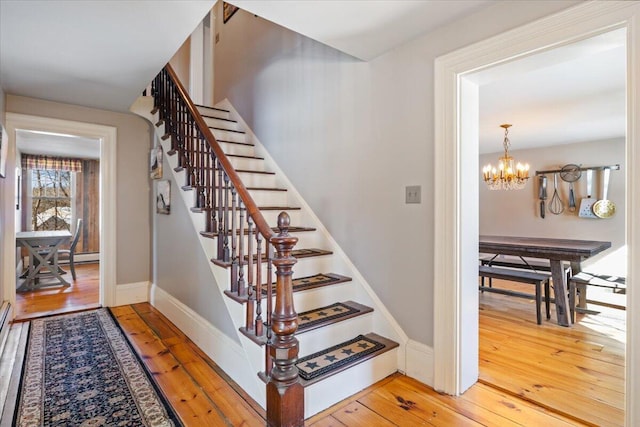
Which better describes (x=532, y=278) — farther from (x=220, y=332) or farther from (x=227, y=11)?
(x=227, y=11)

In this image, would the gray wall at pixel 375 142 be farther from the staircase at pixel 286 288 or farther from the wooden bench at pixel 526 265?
the wooden bench at pixel 526 265

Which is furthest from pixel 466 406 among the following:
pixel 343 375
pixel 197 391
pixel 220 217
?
pixel 220 217

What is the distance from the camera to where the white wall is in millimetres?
4965

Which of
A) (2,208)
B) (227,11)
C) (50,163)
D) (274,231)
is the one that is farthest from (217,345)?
(50,163)

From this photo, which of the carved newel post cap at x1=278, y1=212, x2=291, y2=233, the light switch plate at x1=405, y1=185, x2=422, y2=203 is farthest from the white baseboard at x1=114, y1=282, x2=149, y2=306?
the light switch plate at x1=405, y1=185, x2=422, y2=203

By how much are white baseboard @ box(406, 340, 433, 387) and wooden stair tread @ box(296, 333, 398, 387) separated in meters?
0.11

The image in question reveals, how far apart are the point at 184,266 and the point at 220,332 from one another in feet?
3.04

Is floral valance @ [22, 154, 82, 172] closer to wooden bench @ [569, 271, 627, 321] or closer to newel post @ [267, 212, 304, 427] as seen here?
newel post @ [267, 212, 304, 427]

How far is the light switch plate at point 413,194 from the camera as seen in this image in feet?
6.91

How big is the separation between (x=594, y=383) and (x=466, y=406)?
0.94 meters

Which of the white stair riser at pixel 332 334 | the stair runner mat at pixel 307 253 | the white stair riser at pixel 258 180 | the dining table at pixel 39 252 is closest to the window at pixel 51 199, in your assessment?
the dining table at pixel 39 252

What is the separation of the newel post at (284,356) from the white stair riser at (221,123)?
2905mm

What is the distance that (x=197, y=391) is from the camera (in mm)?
1983

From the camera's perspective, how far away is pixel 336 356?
6.69ft
